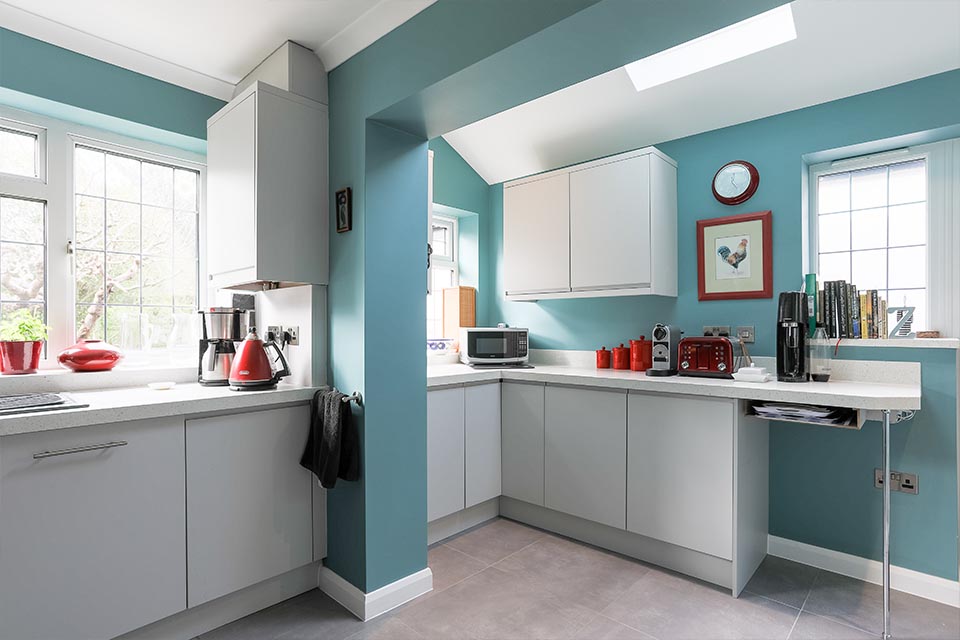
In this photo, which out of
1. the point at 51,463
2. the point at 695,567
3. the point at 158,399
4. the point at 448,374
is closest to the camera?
the point at 51,463

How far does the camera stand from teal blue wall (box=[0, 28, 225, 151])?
2.16 m

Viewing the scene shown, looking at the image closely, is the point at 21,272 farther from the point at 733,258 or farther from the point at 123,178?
the point at 733,258

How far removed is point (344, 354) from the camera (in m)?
2.28

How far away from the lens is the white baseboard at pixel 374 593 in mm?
2146

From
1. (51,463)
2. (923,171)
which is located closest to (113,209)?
(51,463)

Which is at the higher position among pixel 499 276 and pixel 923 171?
pixel 923 171

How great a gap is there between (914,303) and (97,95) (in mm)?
3985

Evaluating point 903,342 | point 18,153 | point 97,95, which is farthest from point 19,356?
point 903,342

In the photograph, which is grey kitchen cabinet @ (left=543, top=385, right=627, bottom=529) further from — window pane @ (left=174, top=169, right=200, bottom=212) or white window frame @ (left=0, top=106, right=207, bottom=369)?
white window frame @ (left=0, top=106, right=207, bottom=369)

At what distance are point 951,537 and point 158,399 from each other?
3.38 meters

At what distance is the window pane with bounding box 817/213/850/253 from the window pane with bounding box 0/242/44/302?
3881mm

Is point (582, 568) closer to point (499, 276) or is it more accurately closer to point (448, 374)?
point (448, 374)

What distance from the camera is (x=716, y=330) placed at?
2936 millimetres

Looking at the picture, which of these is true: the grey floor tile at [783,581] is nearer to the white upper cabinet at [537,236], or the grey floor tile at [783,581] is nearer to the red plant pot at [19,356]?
the white upper cabinet at [537,236]
